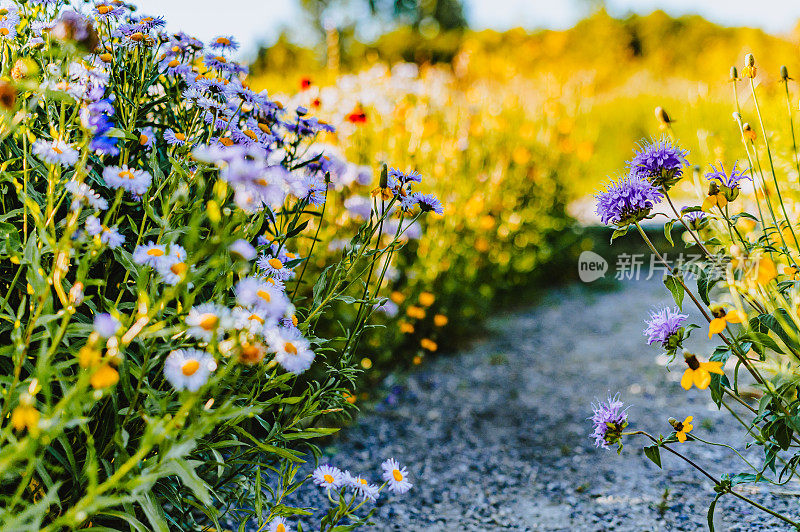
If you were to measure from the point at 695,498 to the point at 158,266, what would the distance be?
5.06 feet

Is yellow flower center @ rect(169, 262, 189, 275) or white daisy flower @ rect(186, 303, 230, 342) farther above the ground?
yellow flower center @ rect(169, 262, 189, 275)

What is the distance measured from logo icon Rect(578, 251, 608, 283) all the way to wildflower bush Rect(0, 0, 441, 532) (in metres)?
3.22

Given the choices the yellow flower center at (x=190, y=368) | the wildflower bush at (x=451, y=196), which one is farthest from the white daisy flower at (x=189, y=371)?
the wildflower bush at (x=451, y=196)

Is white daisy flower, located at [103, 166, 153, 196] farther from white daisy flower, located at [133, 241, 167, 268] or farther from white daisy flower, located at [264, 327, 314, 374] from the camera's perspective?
white daisy flower, located at [264, 327, 314, 374]

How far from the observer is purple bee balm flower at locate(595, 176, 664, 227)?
1.12 metres

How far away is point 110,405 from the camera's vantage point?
103 cm

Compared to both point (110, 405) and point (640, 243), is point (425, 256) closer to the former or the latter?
point (110, 405)

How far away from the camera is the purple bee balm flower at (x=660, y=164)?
3.81 feet

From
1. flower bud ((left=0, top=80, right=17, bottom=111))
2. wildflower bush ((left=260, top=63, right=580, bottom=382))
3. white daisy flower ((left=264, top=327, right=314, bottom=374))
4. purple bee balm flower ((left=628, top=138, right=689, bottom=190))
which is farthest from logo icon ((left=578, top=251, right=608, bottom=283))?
flower bud ((left=0, top=80, right=17, bottom=111))

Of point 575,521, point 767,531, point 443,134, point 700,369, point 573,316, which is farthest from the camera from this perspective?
point 443,134

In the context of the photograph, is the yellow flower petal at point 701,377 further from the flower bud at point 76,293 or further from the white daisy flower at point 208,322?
the flower bud at point 76,293

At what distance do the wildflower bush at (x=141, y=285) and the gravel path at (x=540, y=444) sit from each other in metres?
0.43

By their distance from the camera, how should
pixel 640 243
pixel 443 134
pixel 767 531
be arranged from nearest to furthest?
pixel 767 531, pixel 443 134, pixel 640 243

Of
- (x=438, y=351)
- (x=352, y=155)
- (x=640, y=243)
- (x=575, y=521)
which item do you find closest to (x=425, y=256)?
(x=438, y=351)
